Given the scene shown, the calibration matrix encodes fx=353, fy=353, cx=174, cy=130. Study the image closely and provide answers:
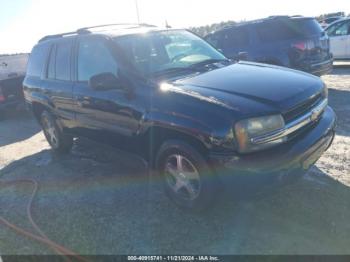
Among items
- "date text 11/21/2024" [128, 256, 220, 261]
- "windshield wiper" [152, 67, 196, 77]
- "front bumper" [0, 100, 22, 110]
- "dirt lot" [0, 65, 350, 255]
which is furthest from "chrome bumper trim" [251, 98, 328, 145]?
"front bumper" [0, 100, 22, 110]

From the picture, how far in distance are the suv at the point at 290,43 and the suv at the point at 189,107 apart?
13.0ft

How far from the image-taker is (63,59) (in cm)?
516

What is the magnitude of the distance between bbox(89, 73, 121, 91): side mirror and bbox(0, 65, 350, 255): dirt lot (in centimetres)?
88

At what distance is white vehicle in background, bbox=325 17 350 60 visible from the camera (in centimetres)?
1195

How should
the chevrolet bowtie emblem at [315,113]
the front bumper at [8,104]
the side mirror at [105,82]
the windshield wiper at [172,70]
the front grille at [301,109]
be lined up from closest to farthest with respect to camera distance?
the front grille at [301,109], the chevrolet bowtie emblem at [315,113], the side mirror at [105,82], the windshield wiper at [172,70], the front bumper at [8,104]

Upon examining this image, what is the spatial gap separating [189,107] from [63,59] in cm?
273

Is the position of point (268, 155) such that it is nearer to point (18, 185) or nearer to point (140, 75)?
point (140, 75)

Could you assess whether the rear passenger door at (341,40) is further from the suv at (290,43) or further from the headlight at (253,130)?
the headlight at (253,130)

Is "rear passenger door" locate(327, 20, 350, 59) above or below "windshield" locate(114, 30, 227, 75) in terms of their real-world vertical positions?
below

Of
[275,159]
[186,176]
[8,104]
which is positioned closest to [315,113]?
[275,159]

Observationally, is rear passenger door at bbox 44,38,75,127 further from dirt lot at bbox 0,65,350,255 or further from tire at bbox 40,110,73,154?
dirt lot at bbox 0,65,350,255

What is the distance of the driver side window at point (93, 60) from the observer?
4.16m

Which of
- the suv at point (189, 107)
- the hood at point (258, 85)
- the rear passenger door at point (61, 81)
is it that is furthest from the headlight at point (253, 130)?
the rear passenger door at point (61, 81)

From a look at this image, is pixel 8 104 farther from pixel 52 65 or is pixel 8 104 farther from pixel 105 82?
pixel 105 82
